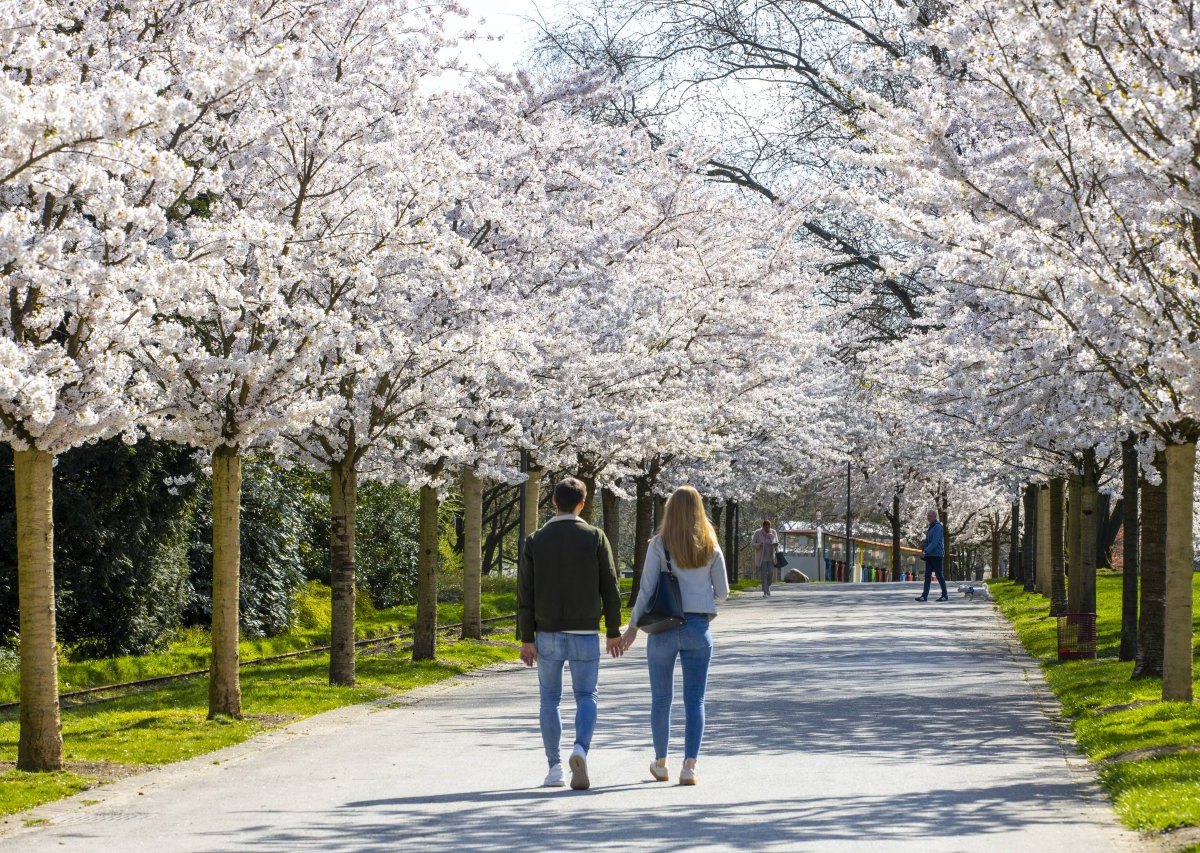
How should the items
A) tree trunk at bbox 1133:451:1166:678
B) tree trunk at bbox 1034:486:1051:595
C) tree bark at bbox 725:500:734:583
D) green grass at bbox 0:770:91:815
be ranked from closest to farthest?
green grass at bbox 0:770:91:815 < tree trunk at bbox 1133:451:1166:678 < tree trunk at bbox 1034:486:1051:595 < tree bark at bbox 725:500:734:583

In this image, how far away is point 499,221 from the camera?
19.2 meters

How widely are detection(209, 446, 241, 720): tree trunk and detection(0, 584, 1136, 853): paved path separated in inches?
32.5

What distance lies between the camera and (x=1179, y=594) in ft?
45.4

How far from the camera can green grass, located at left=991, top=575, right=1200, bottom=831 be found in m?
9.02

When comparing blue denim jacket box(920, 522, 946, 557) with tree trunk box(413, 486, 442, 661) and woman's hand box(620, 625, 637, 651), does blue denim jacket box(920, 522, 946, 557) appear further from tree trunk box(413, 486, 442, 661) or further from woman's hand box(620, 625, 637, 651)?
woman's hand box(620, 625, 637, 651)

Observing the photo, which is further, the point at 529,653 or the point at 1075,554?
the point at 1075,554

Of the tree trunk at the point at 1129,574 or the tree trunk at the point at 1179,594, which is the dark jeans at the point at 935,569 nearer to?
the tree trunk at the point at 1129,574

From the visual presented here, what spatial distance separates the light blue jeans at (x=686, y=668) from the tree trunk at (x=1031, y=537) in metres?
29.6

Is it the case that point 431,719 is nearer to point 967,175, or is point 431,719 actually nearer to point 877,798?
point 877,798

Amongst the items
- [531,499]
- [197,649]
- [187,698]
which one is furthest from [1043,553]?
[187,698]

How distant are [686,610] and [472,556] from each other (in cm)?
1378

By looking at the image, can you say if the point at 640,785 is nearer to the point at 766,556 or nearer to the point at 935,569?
the point at 935,569

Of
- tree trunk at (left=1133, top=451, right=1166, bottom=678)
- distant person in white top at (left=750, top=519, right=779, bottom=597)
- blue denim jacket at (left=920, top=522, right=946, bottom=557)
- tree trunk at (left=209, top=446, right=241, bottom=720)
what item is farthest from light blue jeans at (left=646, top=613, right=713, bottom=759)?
distant person in white top at (left=750, top=519, right=779, bottom=597)

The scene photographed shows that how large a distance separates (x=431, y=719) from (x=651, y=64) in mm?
16157
